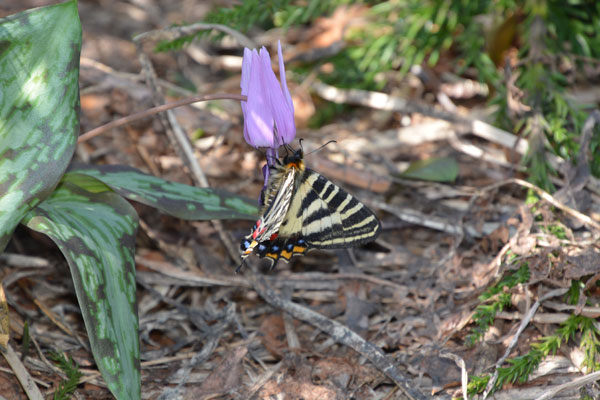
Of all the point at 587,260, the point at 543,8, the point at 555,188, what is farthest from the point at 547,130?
the point at 587,260

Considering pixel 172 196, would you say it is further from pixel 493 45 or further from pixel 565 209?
pixel 493 45

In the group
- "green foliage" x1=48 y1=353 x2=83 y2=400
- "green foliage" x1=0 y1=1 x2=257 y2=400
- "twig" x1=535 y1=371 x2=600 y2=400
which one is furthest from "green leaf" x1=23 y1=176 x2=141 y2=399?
"twig" x1=535 y1=371 x2=600 y2=400

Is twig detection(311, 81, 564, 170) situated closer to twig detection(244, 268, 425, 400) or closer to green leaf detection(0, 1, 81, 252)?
twig detection(244, 268, 425, 400)

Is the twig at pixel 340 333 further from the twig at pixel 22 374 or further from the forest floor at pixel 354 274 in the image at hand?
the twig at pixel 22 374

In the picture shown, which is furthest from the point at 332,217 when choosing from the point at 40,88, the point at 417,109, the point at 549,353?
the point at 417,109

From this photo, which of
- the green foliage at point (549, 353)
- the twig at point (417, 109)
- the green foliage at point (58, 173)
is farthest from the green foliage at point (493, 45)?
the green foliage at point (58, 173)

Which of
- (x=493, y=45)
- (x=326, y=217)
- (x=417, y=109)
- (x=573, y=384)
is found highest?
(x=326, y=217)
